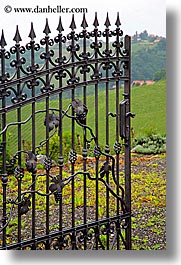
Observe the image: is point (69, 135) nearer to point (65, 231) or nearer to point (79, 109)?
point (79, 109)

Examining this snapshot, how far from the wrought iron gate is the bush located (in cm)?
14

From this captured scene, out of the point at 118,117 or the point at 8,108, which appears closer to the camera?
the point at 8,108

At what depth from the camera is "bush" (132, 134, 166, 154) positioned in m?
4.10

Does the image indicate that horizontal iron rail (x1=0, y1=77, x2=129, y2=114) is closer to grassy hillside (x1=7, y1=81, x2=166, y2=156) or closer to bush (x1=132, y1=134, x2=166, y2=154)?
grassy hillside (x1=7, y1=81, x2=166, y2=156)

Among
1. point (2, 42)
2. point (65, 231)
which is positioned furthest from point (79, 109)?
point (65, 231)

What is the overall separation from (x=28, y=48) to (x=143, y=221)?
1.42 m

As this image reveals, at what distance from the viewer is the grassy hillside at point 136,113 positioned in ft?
12.7

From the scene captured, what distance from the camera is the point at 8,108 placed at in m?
3.45

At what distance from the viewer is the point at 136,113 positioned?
4070 mm

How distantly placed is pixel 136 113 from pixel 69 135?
0.45 m

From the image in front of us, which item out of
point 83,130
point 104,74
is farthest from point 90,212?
point 104,74

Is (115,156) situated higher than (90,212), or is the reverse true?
(115,156)

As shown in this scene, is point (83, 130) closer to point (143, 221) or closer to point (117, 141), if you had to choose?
point (117, 141)

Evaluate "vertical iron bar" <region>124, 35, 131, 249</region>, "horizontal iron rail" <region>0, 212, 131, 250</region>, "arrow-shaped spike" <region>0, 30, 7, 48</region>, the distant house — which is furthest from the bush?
"arrow-shaped spike" <region>0, 30, 7, 48</region>
